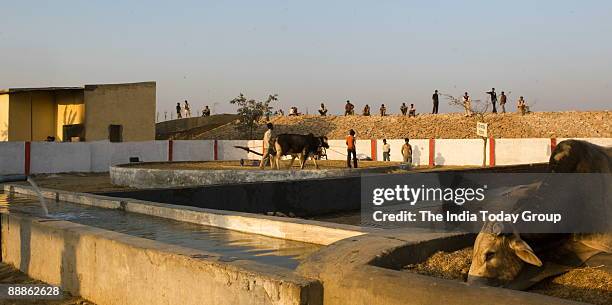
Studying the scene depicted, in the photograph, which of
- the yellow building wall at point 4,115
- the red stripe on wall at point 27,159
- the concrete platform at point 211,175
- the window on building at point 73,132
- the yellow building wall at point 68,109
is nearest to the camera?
the concrete platform at point 211,175

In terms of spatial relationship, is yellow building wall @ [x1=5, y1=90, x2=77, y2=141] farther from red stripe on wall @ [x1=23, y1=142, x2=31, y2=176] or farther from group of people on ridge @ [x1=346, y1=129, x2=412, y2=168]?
group of people on ridge @ [x1=346, y1=129, x2=412, y2=168]

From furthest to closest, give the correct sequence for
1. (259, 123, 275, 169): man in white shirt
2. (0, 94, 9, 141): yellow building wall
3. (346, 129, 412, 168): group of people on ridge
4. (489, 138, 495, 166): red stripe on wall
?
(0, 94, 9, 141): yellow building wall → (489, 138, 495, 166): red stripe on wall → (346, 129, 412, 168): group of people on ridge → (259, 123, 275, 169): man in white shirt

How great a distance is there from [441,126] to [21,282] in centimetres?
4455

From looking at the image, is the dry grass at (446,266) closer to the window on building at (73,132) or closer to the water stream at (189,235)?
the water stream at (189,235)

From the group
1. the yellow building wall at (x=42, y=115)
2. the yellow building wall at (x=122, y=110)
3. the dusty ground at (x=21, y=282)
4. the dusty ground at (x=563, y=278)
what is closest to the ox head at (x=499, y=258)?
the dusty ground at (x=563, y=278)

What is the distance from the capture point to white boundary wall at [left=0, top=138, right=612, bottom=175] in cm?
2892

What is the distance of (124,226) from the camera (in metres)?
8.34

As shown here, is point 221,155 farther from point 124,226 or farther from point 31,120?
point 124,226

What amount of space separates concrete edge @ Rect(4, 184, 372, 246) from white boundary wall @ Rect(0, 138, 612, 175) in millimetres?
19850

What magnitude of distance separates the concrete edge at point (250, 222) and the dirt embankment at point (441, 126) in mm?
39158

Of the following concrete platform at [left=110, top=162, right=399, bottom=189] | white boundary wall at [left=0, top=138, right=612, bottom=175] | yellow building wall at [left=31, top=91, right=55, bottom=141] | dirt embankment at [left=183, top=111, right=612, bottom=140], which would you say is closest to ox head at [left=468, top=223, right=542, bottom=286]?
concrete platform at [left=110, top=162, right=399, bottom=189]

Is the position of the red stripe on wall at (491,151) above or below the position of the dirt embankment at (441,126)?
below

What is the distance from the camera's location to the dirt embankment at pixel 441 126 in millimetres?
45656

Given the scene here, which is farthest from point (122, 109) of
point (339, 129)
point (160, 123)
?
point (339, 129)
